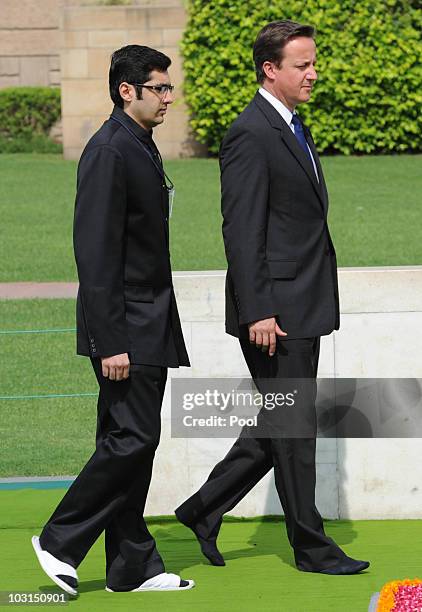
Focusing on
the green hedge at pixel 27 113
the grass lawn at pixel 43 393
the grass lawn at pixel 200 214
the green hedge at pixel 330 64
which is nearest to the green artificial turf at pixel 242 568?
the grass lawn at pixel 43 393

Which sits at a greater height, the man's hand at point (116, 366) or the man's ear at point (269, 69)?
the man's ear at point (269, 69)

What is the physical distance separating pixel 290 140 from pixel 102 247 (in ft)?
2.71

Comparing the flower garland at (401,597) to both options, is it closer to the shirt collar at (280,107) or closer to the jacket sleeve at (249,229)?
the jacket sleeve at (249,229)

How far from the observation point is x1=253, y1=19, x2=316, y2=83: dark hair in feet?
15.7

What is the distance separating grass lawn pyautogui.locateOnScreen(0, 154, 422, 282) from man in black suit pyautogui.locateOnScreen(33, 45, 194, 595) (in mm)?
8058

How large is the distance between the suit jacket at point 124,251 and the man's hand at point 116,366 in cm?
2

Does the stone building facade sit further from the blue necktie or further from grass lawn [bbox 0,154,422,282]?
the blue necktie

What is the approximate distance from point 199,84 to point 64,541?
16.3m

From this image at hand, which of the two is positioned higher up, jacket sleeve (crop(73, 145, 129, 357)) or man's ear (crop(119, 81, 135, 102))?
man's ear (crop(119, 81, 135, 102))

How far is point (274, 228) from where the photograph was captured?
476 centimetres

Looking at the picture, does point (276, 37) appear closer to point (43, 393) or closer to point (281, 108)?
point (281, 108)

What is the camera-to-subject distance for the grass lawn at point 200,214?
44.2 feet

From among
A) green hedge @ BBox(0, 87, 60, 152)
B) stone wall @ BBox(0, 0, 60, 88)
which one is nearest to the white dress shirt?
green hedge @ BBox(0, 87, 60, 152)

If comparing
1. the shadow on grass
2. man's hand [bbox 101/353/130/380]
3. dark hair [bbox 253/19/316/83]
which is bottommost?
the shadow on grass
